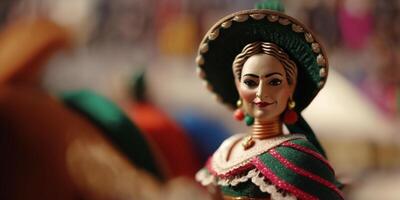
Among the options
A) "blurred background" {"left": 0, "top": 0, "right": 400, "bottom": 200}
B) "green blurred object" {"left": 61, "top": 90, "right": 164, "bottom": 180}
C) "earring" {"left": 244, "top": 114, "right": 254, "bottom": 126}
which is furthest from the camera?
"blurred background" {"left": 0, "top": 0, "right": 400, "bottom": 200}

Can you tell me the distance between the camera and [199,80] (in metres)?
2.79

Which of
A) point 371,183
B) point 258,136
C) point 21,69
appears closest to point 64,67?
point 371,183

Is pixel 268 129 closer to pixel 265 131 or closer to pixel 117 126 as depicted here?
pixel 265 131

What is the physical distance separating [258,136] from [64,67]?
2629 mm

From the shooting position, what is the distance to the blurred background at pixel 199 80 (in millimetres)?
2227

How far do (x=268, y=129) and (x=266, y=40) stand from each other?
13 cm

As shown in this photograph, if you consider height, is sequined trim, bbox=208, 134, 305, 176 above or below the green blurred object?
below

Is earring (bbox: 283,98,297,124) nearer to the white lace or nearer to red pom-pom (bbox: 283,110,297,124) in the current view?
red pom-pom (bbox: 283,110,297,124)

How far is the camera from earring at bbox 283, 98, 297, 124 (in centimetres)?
94

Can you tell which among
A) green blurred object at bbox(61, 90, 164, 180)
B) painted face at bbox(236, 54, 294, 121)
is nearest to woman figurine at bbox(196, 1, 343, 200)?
painted face at bbox(236, 54, 294, 121)

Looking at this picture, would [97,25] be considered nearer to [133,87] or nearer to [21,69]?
[133,87]

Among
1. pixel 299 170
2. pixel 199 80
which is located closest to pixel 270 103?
pixel 299 170

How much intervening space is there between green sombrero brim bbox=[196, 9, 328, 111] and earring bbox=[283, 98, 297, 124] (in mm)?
24

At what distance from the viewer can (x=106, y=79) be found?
3.19 metres
